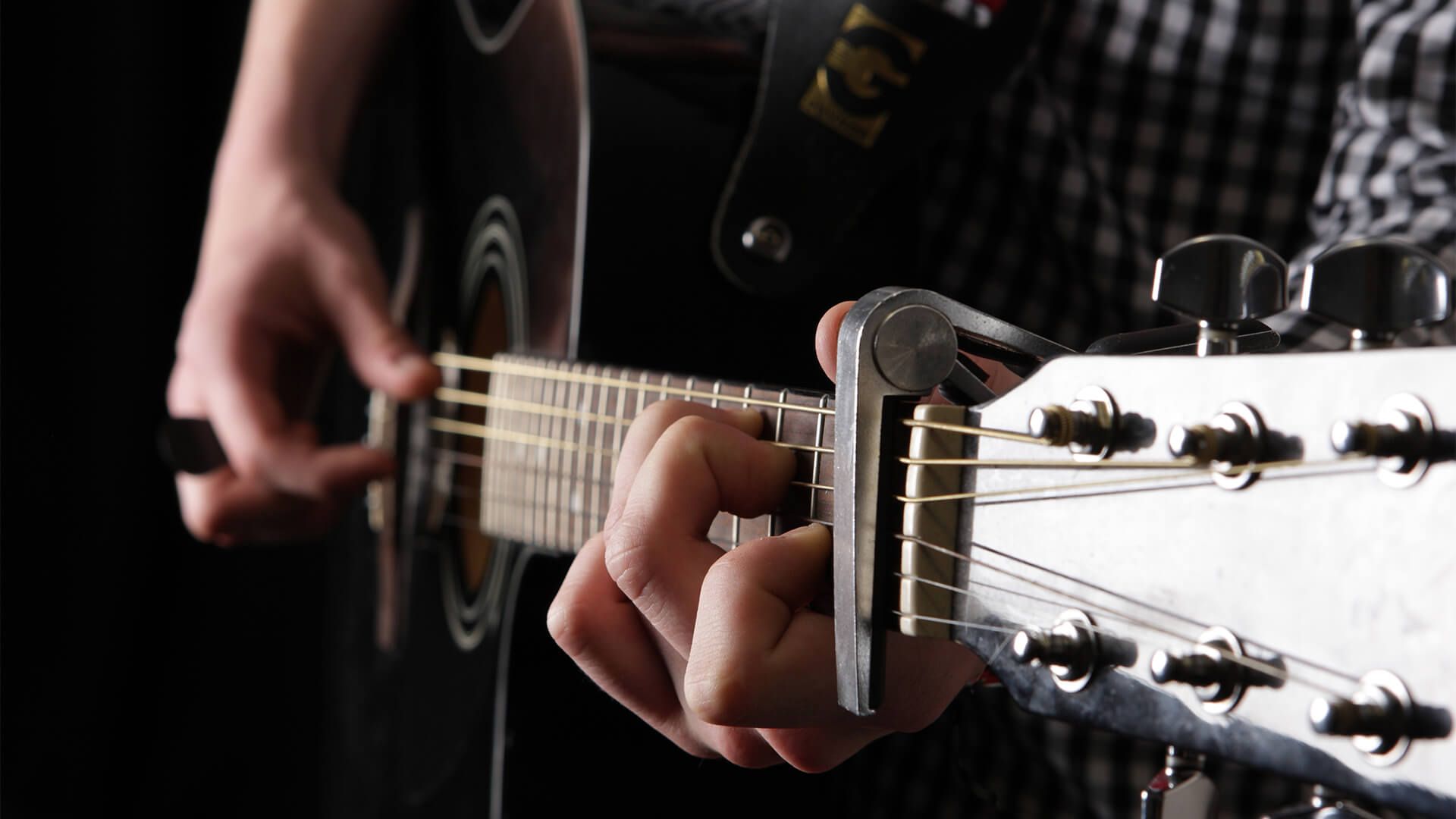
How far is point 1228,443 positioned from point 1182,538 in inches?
1.0

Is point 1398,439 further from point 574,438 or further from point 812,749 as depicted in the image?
point 574,438

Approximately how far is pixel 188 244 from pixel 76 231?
103mm

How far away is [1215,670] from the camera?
229 millimetres

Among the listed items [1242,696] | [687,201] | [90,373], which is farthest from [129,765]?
[1242,696]

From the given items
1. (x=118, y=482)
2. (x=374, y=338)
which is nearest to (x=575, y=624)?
(x=374, y=338)

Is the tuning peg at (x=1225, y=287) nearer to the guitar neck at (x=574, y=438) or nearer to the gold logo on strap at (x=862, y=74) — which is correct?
the guitar neck at (x=574, y=438)

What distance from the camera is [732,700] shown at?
A: 0.97 ft

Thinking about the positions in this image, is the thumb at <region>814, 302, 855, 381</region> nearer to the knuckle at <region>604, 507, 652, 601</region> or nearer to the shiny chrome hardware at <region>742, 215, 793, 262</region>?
the knuckle at <region>604, 507, 652, 601</region>

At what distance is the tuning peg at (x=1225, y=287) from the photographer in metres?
0.24

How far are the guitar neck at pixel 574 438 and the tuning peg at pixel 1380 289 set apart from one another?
0.45 ft

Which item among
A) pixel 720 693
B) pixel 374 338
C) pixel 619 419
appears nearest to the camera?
pixel 720 693

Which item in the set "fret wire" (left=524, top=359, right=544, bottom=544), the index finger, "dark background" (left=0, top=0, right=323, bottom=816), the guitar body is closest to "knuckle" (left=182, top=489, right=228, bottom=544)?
the guitar body

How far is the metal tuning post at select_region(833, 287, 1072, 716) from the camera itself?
0.28 metres

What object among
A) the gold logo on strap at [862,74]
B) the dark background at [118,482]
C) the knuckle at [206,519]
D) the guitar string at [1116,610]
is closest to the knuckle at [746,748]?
the guitar string at [1116,610]
